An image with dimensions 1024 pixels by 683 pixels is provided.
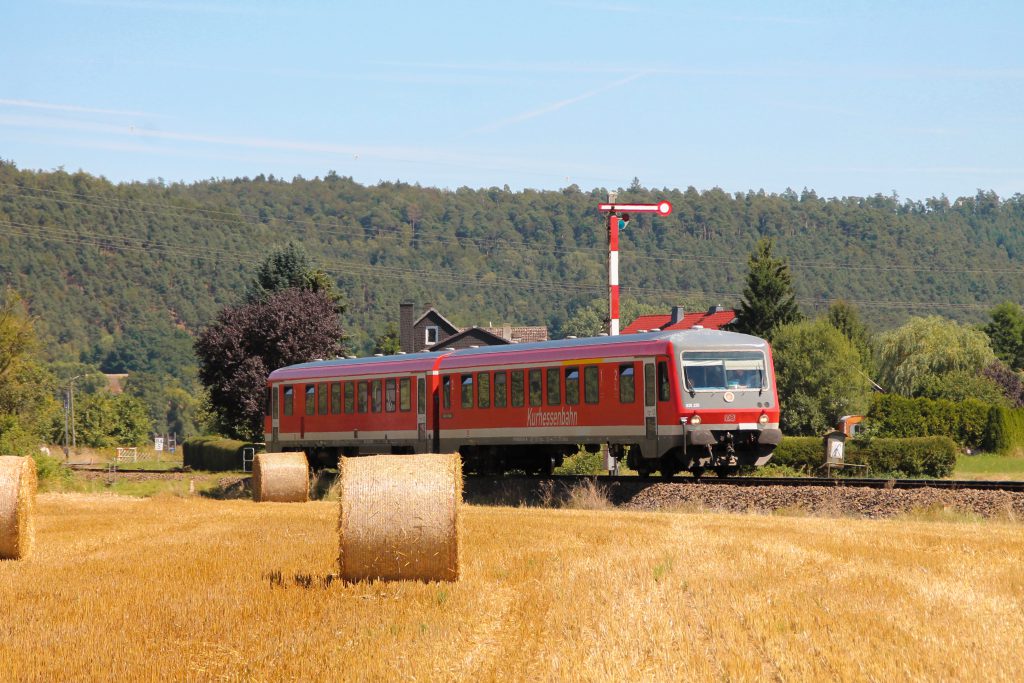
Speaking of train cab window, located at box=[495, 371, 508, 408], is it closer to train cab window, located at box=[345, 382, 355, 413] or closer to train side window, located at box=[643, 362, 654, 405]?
train side window, located at box=[643, 362, 654, 405]

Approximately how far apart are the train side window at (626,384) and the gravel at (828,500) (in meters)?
1.94

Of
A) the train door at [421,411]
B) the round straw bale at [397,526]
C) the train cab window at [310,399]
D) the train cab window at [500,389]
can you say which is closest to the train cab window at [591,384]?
the train cab window at [500,389]

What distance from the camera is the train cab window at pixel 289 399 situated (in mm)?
41312

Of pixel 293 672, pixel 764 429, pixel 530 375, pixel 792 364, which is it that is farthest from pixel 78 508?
pixel 792 364

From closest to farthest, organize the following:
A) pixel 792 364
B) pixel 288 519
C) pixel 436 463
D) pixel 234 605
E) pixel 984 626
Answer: pixel 984 626 → pixel 234 605 → pixel 436 463 → pixel 288 519 → pixel 792 364

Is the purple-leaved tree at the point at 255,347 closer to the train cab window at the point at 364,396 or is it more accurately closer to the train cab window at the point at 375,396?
the train cab window at the point at 364,396

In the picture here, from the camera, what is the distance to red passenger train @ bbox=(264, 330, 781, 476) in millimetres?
28312

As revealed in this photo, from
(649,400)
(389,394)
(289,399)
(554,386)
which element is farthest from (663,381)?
(289,399)

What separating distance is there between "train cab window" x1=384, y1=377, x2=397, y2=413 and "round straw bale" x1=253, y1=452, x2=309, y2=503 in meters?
6.68

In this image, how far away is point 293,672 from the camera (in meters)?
9.27

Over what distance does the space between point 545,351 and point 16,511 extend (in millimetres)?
15904

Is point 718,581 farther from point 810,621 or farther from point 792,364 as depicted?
point 792,364

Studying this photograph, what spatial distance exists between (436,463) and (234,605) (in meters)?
3.09

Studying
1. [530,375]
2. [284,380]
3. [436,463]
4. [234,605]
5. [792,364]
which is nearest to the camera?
[234,605]
